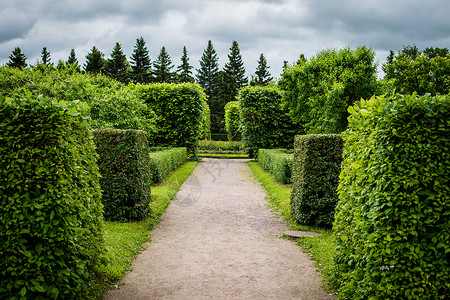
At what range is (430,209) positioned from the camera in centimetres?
320

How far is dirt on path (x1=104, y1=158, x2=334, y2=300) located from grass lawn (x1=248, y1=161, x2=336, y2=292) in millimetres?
159

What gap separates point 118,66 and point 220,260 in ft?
151

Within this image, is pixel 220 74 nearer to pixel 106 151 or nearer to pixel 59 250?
pixel 106 151

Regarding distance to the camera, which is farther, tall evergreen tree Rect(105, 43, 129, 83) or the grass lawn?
tall evergreen tree Rect(105, 43, 129, 83)

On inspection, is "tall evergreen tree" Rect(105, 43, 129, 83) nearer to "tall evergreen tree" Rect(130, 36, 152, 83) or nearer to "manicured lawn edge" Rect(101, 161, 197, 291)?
"tall evergreen tree" Rect(130, 36, 152, 83)

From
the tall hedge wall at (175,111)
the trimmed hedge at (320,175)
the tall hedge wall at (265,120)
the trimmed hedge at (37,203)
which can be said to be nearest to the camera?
the trimmed hedge at (37,203)

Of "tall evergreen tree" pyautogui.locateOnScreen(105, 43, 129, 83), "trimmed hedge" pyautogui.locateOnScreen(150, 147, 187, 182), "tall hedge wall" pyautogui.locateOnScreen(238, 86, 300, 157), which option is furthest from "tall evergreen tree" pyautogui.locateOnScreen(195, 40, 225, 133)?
"trimmed hedge" pyautogui.locateOnScreen(150, 147, 187, 182)

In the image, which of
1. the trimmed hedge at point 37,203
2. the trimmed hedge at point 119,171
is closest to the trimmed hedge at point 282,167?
the trimmed hedge at point 119,171

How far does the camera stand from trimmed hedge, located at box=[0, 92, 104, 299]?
334 cm

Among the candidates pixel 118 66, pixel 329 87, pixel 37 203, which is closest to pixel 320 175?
pixel 37 203

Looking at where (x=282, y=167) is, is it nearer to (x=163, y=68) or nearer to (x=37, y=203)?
(x=37, y=203)

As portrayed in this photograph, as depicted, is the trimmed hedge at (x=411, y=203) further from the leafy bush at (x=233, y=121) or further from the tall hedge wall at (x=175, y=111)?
the leafy bush at (x=233, y=121)

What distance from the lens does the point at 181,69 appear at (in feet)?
180

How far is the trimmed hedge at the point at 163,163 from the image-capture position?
39.8ft
